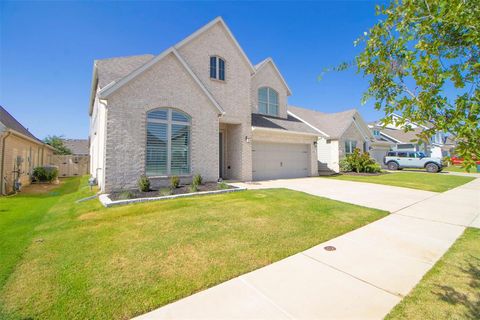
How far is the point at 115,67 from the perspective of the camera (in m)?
11.0

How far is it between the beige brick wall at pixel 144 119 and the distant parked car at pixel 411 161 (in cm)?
2407

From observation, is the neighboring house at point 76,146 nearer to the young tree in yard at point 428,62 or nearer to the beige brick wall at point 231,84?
the beige brick wall at point 231,84

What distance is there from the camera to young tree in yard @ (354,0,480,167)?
6.50 feet

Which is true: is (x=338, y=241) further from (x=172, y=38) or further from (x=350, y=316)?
(x=172, y=38)

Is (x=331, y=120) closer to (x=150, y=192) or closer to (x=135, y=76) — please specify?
(x=135, y=76)

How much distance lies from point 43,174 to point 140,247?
16304 mm

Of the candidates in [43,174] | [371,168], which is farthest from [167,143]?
[371,168]

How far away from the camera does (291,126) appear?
16859 mm

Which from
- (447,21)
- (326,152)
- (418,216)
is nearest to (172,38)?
(447,21)

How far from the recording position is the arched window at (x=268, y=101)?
1712 centimetres

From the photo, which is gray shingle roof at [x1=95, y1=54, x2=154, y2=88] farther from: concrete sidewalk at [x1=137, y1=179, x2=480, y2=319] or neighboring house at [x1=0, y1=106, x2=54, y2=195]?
concrete sidewalk at [x1=137, y1=179, x2=480, y2=319]

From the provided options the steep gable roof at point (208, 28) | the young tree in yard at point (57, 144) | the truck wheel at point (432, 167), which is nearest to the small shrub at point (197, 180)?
the steep gable roof at point (208, 28)

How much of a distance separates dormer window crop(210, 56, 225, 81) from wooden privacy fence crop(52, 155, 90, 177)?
58.1 ft

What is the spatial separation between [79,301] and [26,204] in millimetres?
8614
